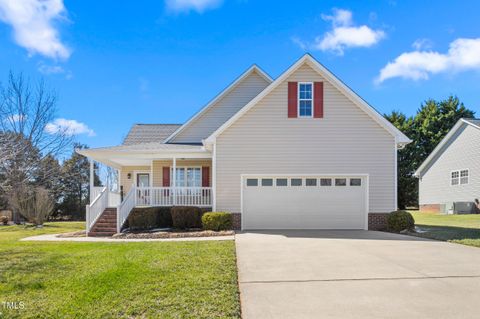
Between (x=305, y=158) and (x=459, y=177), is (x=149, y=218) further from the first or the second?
(x=459, y=177)

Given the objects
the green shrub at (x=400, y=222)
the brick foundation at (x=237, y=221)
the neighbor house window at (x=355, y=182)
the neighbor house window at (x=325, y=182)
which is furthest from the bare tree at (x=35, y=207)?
the green shrub at (x=400, y=222)

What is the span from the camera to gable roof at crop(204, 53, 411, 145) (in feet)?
48.8

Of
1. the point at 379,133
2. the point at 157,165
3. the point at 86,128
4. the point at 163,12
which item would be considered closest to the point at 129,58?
the point at 163,12

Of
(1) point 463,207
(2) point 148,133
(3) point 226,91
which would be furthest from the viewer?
(1) point 463,207

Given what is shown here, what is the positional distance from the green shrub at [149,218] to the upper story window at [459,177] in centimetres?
2238

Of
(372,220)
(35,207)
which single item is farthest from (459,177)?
(35,207)

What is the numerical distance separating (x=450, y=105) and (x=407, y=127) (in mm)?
5497

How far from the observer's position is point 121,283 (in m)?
5.88

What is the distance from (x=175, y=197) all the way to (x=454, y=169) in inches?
891

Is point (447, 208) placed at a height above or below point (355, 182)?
below

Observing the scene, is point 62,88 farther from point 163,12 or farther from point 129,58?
point 163,12

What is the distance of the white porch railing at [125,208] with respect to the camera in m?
14.3

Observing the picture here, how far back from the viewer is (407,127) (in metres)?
42.2

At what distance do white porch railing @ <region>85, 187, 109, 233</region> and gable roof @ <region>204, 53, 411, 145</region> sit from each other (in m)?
5.17
